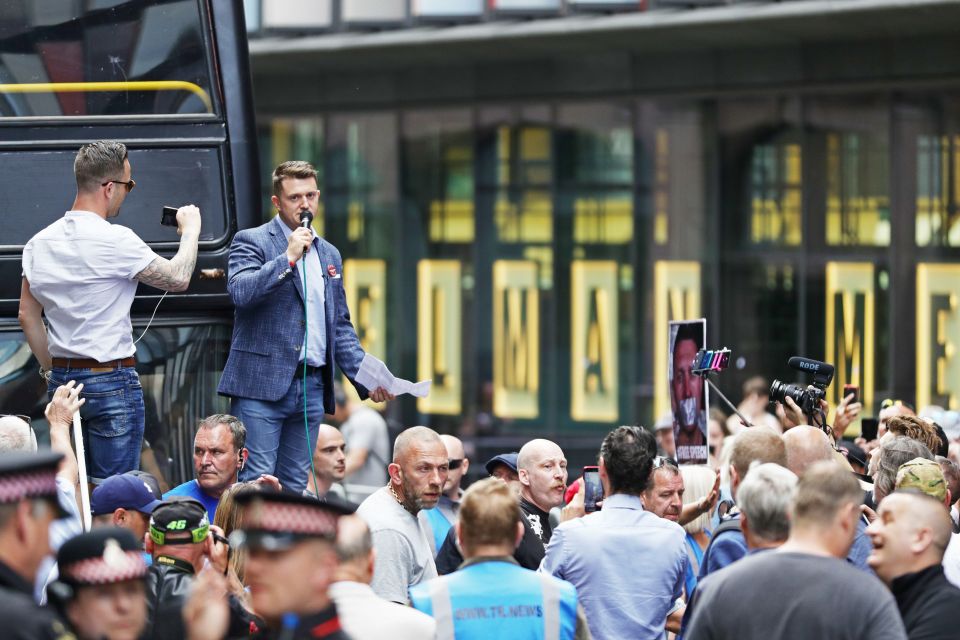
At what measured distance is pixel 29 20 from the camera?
859 centimetres

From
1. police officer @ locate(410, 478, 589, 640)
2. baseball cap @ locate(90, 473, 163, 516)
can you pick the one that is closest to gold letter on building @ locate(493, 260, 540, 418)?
baseball cap @ locate(90, 473, 163, 516)

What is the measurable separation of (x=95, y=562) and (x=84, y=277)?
12.0 ft

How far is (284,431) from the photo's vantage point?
8.16 m

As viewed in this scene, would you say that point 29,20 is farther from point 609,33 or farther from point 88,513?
point 609,33

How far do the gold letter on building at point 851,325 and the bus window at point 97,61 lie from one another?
10.7 metres

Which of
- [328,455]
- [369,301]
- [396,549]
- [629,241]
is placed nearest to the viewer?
[396,549]

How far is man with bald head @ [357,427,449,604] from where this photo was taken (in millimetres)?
6375

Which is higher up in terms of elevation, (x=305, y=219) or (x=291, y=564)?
(x=305, y=219)

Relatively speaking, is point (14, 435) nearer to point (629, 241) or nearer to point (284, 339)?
point (284, 339)

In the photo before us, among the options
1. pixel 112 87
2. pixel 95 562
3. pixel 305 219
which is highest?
pixel 112 87

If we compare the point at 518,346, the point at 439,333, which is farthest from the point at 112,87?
the point at 439,333

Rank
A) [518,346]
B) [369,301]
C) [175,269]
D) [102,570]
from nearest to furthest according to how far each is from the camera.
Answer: [102,570] → [175,269] → [518,346] → [369,301]

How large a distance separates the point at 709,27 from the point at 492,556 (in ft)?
45.2

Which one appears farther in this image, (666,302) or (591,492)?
(666,302)
